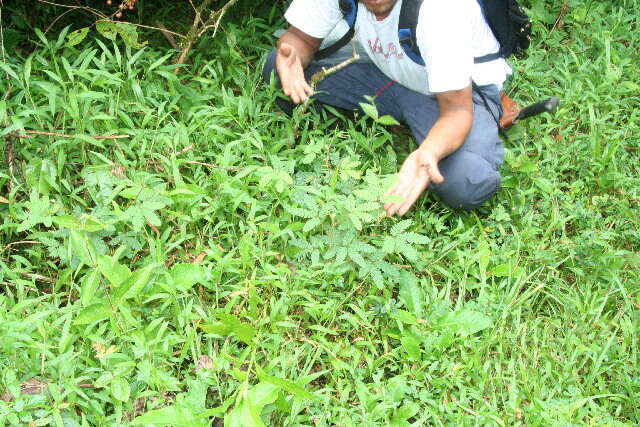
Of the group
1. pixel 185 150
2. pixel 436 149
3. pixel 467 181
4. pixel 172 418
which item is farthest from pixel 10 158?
pixel 467 181

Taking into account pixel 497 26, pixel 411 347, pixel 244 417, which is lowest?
pixel 411 347

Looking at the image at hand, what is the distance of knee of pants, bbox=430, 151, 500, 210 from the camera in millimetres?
2861

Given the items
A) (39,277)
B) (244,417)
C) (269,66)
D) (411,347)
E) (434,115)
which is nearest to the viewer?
(244,417)

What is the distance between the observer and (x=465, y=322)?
2.52m

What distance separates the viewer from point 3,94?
10.1ft

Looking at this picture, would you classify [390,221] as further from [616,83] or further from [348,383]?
[616,83]

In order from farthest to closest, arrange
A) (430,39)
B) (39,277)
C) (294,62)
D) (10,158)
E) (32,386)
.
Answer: (294,62)
(10,158)
(430,39)
(39,277)
(32,386)

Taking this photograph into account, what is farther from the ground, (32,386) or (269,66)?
(269,66)

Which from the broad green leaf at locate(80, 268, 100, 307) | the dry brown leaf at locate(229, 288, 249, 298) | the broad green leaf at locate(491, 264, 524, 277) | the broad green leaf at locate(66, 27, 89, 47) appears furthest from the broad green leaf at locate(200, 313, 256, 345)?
the broad green leaf at locate(66, 27, 89, 47)

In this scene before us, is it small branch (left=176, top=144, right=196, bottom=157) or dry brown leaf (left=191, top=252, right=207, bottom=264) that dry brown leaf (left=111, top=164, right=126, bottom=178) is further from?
dry brown leaf (left=191, top=252, right=207, bottom=264)

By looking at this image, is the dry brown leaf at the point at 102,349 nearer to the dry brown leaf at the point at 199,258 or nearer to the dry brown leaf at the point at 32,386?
the dry brown leaf at the point at 32,386

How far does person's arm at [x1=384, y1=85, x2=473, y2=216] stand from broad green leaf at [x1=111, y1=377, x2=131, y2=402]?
1.18 m

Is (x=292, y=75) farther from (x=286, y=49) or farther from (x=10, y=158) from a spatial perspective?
(x=10, y=158)

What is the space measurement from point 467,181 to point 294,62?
100 centimetres
